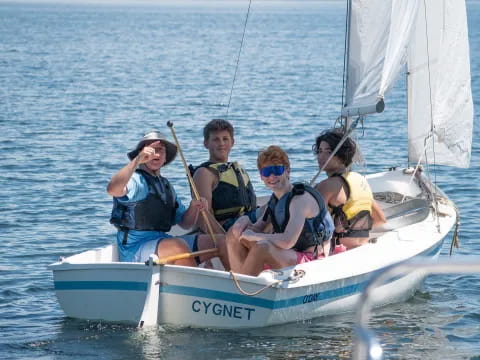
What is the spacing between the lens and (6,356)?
7.36m

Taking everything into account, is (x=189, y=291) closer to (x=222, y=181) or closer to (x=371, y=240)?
(x=222, y=181)

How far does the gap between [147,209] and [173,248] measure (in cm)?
33

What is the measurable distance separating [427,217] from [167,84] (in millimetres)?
22322

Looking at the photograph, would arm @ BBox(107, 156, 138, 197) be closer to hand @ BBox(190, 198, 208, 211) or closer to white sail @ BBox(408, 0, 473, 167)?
hand @ BBox(190, 198, 208, 211)

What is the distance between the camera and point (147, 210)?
7590mm

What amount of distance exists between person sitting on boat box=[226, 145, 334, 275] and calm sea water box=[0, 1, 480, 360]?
0.48 meters

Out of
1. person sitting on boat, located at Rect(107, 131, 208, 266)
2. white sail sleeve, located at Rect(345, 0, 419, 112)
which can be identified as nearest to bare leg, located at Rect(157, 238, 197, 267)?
person sitting on boat, located at Rect(107, 131, 208, 266)

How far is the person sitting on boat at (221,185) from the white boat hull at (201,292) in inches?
26.6

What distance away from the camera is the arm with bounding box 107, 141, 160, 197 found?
23.6 ft

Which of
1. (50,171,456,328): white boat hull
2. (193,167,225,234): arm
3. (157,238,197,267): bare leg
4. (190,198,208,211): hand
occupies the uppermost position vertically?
(193,167,225,234): arm

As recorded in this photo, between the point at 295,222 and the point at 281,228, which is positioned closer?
the point at 295,222

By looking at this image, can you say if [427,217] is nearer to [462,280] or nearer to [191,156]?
[462,280]

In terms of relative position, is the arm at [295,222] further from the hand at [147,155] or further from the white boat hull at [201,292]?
the hand at [147,155]

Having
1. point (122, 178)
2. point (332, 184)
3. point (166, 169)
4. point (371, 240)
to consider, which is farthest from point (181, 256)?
point (166, 169)
